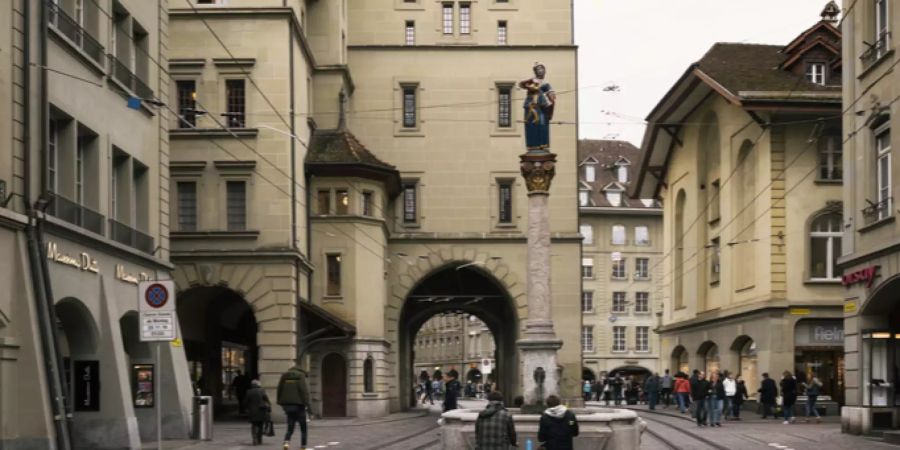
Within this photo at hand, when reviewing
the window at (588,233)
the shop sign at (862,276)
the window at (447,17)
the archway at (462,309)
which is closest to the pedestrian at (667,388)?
the archway at (462,309)

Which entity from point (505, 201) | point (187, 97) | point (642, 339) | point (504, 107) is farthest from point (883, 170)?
point (642, 339)

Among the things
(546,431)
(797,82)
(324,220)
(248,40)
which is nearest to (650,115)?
(797,82)

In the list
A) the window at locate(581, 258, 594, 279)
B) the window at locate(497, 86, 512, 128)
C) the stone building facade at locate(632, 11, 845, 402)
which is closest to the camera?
the stone building facade at locate(632, 11, 845, 402)

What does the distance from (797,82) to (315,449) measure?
2779 cm

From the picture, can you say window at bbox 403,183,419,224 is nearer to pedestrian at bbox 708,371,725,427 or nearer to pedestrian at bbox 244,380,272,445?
pedestrian at bbox 708,371,725,427

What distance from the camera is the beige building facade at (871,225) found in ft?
101

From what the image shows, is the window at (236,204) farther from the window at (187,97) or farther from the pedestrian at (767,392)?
the pedestrian at (767,392)

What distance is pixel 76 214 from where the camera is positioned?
25734mm

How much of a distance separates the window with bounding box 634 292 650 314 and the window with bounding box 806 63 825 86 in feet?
176

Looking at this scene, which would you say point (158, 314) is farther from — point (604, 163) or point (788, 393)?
point (604, 163)

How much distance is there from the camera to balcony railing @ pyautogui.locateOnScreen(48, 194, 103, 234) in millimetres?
24609

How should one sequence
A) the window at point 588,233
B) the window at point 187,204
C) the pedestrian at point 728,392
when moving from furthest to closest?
1. the window at point 588,233
2. the window at point 187,204
3. the pedestrian at point 728,392

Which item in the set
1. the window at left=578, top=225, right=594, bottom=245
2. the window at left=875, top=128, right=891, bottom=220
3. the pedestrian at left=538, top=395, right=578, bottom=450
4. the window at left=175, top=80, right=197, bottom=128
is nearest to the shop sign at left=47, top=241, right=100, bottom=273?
the pedestrian at left=538, top=395, right=578, bottom=450

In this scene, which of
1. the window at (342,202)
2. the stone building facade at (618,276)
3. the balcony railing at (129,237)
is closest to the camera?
the balcony railing at (129,237)
